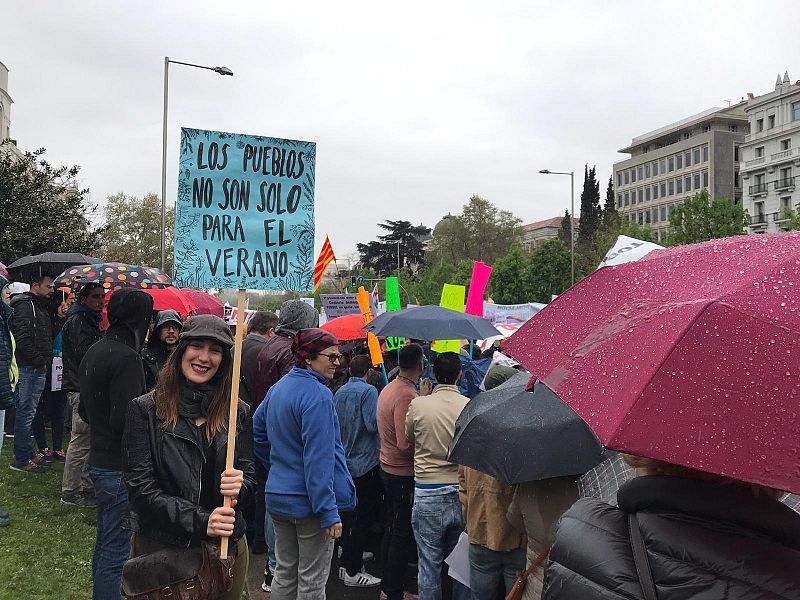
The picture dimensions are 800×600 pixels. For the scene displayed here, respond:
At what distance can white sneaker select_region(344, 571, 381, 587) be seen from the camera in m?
5.97

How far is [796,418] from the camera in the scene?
1449 millimetres

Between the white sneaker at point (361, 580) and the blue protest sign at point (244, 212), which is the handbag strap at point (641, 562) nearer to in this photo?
the blue protest sign at point (244, 212)

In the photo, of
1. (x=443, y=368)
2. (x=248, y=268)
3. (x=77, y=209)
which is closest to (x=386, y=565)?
(x=443, y=368)

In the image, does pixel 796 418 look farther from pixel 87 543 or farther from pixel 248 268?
pixel 87 543

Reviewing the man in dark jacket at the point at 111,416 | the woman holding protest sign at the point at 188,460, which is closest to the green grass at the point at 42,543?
the man in dark jacket at the point at 111,416

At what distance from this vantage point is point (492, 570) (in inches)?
169

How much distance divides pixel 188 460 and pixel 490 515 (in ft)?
5.98

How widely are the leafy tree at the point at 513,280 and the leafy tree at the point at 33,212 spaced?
144 ft

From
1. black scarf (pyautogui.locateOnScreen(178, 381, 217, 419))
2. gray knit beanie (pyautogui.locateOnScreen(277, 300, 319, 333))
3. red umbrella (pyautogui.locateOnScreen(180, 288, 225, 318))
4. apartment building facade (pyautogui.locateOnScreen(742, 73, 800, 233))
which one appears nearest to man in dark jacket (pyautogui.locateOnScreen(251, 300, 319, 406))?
gray knit beanie (pyautogui.locateOnScreen(277, 300, 319, 333))

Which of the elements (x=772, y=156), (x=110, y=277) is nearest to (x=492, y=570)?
(x=110, y=277)

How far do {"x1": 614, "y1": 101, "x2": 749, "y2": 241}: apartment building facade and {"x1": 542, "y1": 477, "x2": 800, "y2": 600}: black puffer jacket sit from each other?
87.4 meters

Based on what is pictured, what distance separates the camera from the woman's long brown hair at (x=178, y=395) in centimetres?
322

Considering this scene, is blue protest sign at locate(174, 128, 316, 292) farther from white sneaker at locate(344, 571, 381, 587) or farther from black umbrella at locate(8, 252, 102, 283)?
black umbrella at locate(8, 252, 102, 283)

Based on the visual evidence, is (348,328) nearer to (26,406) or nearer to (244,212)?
(26,406)
